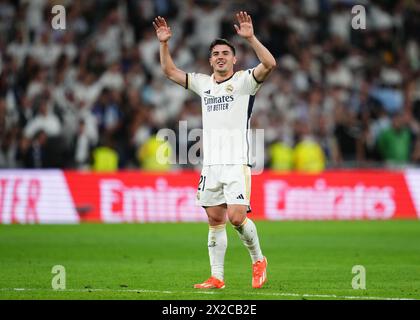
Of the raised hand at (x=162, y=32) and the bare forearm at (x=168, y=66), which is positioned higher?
the raised hand at (x=162, y=32)

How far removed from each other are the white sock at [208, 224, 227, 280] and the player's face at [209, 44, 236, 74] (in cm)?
178

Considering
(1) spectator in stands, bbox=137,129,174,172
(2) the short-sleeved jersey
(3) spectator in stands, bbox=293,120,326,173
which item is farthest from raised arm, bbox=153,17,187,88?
(3) spectator in stands, bbox=293,120,326,173

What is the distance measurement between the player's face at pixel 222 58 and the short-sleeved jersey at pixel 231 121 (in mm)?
158

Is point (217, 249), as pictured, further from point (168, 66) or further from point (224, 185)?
point (168, 66)

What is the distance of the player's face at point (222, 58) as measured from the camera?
36.0 feet

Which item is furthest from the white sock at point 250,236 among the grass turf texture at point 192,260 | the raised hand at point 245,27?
the raised hand at point 245,27

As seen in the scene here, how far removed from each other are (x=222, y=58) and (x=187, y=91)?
14.1 m

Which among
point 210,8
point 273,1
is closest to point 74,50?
point 210,8

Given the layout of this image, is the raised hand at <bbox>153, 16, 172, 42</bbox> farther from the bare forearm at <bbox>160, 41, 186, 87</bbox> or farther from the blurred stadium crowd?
the blurred stadium crowd

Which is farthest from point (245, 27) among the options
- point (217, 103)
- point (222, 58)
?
point (217, 103)

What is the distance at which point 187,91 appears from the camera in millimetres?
25094

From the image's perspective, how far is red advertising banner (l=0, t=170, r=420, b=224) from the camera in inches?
846

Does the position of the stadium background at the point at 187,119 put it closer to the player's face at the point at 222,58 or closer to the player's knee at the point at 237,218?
the player's knee at the point at 237,218

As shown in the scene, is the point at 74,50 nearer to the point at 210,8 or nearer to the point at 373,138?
the point at 210,8
